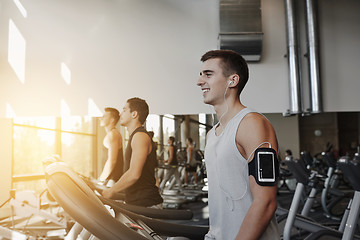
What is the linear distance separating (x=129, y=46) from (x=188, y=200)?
9.19ft

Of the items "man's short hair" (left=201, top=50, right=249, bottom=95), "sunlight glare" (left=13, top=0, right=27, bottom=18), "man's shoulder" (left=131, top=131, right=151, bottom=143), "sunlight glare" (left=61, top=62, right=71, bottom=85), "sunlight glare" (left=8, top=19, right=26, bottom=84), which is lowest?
"man's shoulder" (left=131, top=131, right=151, bottom=143)

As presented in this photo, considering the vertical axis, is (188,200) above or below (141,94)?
below

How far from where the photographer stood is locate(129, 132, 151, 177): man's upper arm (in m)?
2.27

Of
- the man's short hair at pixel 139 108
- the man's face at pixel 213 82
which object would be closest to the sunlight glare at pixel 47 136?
the man's short hair at pixel 139 108

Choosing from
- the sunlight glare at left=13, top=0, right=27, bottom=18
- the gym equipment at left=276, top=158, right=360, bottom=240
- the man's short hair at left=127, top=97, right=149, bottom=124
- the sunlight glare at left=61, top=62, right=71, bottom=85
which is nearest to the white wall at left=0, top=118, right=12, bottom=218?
the sunlight glare at left=61, top=62, right=71, bottom=85

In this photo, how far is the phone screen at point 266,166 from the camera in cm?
104

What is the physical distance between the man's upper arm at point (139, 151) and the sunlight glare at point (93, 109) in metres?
3.09

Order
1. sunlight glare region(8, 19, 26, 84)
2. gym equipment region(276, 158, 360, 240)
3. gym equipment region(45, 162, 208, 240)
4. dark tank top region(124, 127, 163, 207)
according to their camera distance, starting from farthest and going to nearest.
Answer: sunlight glare region(8, 19, 26, 84) < gym equipment region(276, 158, 360, 240) < dark tank top region(124, 127, 163, 207) < gym equipment region(45, 162, 208, 240)

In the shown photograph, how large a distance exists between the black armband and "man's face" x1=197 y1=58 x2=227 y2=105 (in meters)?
0.28

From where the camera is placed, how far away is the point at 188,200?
20.7 ft

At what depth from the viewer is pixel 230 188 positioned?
1135mm

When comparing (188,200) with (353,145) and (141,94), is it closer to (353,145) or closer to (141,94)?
(141,94)

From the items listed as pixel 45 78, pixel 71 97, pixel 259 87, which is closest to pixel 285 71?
pixel 259 87

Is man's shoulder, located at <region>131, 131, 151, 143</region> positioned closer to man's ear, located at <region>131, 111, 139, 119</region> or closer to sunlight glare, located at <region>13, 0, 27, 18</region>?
man's ear, located at <region>131, 111, 139, 119</region>
